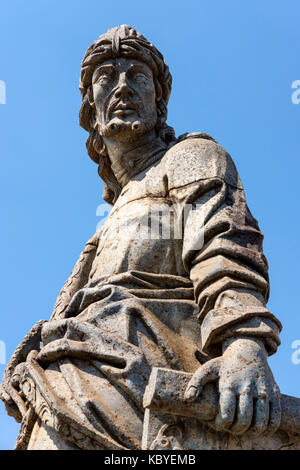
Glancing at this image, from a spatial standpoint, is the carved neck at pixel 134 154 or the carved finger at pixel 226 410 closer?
the carved finger at pixel 226 410

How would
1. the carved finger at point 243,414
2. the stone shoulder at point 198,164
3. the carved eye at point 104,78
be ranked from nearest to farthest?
the carved finger at point 243,414 < the stone shoulder at point 198,164 < the carved eye at point 104,78

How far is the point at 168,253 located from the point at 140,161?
123 cm

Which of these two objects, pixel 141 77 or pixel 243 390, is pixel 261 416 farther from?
pixel 141 77

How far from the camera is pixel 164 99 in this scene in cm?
750

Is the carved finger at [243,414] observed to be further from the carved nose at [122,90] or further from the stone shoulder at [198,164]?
the carved nose at [122,90]

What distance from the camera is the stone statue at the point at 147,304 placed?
4602 mm

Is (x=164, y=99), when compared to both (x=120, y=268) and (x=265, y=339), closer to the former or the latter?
(x=120, y=268)

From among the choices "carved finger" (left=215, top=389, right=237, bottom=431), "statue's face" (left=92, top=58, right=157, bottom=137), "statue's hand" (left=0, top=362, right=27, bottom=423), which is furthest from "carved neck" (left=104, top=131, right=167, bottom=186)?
"carved finger" (left=215, top=389, right=237, bottom=431)

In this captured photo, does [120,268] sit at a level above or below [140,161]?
below

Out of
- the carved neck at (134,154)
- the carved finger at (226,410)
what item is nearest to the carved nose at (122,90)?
the carved neck at (134,154)

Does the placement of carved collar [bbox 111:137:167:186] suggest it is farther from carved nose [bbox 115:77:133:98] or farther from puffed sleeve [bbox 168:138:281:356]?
carved nose [bbox 115:77:133:98]

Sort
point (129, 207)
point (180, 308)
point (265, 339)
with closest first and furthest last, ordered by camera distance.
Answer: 1. point (265, 339)
2. point (180, 308)
3. point (129, 207)

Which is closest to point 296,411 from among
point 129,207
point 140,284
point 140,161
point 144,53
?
point 140,284

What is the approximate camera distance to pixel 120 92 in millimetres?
6672
